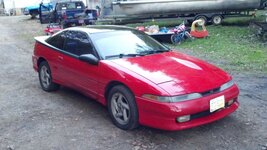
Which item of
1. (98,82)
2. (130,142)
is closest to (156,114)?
(130,142)

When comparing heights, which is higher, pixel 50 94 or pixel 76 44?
pixel 76 44

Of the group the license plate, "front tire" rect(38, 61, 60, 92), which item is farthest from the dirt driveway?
the license plate

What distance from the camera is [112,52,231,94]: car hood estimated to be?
165 inches

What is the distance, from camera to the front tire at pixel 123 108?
4359 mm

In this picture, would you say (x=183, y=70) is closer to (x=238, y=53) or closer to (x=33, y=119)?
(x=33, y=119)

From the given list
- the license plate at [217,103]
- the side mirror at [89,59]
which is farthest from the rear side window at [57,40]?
the license plate at [217,103]

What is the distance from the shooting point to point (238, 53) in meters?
9.19

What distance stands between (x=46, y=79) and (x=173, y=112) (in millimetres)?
3405

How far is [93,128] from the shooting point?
15.6 feet

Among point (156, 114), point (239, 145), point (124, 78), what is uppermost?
point (124, 78)

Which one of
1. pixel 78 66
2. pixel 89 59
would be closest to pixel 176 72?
pixel 89 59

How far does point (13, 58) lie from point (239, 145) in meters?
8.25

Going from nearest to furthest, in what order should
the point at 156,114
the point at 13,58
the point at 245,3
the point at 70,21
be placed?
the point at 156,114
the point at 13,58
the point at 245,3
the point at 70,21

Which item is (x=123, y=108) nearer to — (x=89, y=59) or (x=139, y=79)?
(x=139, y=79)
